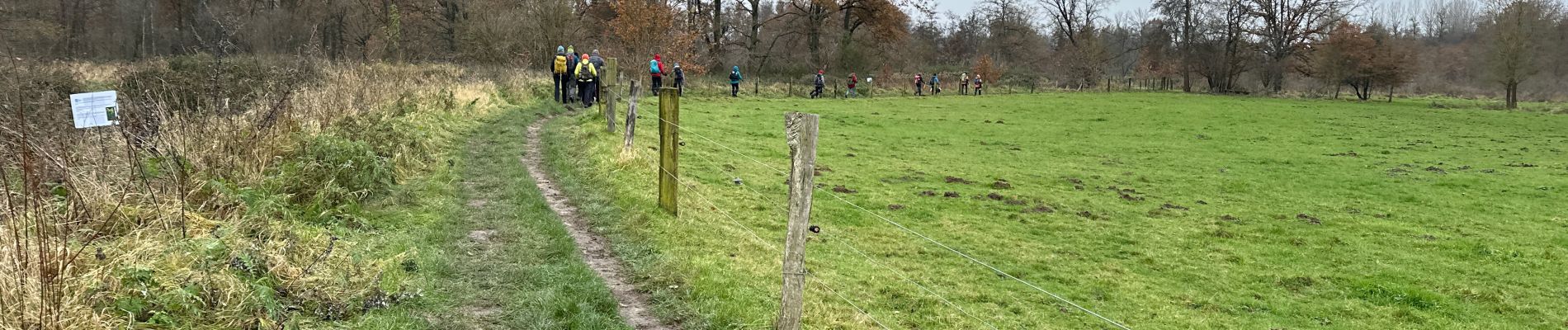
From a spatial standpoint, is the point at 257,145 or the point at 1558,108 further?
the point at 1558,108

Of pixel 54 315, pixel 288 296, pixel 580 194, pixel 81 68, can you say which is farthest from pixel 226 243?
pixel 81 68

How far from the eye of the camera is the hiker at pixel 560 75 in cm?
2006

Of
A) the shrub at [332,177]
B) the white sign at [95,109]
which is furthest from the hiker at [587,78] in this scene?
the white sign at [95,109]

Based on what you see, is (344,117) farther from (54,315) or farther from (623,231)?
(54,315)

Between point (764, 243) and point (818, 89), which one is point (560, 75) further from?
point (818, 89)

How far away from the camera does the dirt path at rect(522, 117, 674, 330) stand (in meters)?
5.46

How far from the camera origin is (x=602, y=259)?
22.4 ft

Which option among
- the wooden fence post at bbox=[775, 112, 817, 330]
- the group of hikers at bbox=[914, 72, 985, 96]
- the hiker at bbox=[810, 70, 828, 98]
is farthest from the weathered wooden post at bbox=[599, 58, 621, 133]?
the group of hikers at bbox=[914, 72, 985, 96]

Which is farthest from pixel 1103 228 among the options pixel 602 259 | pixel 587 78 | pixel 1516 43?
pixel 1516 43

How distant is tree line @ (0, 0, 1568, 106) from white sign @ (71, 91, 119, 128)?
11.1 meters

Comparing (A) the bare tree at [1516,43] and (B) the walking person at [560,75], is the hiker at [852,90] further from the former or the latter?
(A) the bare tree at [1516,43]

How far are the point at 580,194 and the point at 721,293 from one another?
3807mm

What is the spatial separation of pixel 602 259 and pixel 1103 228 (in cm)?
751

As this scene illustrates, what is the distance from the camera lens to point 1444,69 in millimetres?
69312
